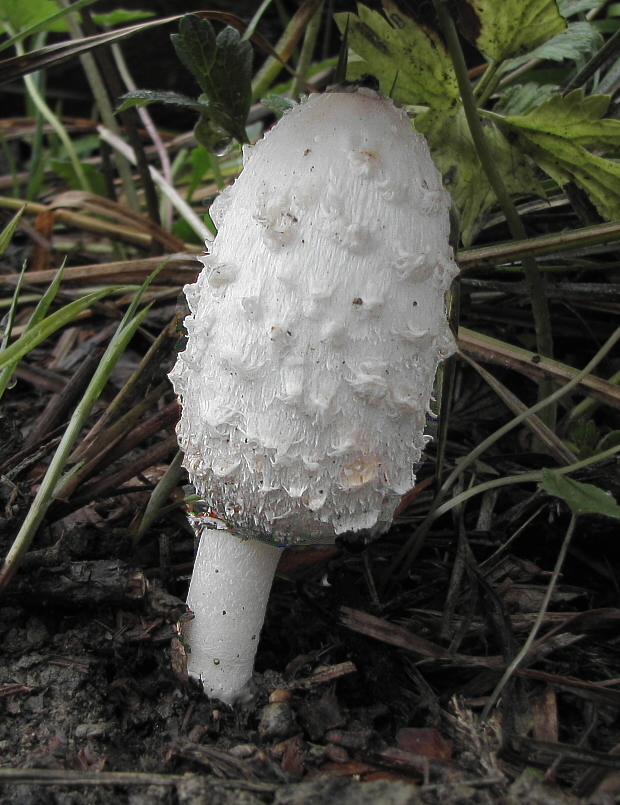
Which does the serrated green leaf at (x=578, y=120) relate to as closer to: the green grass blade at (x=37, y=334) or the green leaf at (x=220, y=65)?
the green leaf at (x=220, y=65)

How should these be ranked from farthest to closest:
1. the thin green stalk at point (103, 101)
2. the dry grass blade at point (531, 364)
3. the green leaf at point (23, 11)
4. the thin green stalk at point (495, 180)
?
1. the thin green stalk at point (103, 101)
2. the green leaf at point (23, 11)
3. the dry grass blade at point (531, 364)
4. the thin green stalk at point (495, 180)

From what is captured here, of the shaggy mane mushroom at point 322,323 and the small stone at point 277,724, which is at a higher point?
the shaggy mane mushroom at point 322,323

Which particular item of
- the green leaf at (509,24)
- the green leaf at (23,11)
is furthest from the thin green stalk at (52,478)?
the green leaf at (23,11)

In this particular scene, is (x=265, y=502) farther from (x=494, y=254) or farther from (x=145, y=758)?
(x=494, y=254)

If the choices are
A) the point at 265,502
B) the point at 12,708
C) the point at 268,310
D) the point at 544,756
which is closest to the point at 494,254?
the point at 268,310

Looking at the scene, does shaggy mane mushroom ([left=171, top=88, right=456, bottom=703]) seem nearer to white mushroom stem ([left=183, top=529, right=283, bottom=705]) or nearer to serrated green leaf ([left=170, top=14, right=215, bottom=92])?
white mushroom stem ([left=183, top=529, right=283, bottom=705])

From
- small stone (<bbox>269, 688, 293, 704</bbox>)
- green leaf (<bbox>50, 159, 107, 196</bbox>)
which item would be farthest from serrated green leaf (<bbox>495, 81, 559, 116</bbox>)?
green leaf (<bbox>50, 159, 107, 196</bbox>)

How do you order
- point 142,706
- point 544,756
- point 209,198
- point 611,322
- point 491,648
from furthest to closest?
point 209,198 → point 611,322 → point 491,648 → point 142,706 → point 544,756

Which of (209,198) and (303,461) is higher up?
(303,461)
